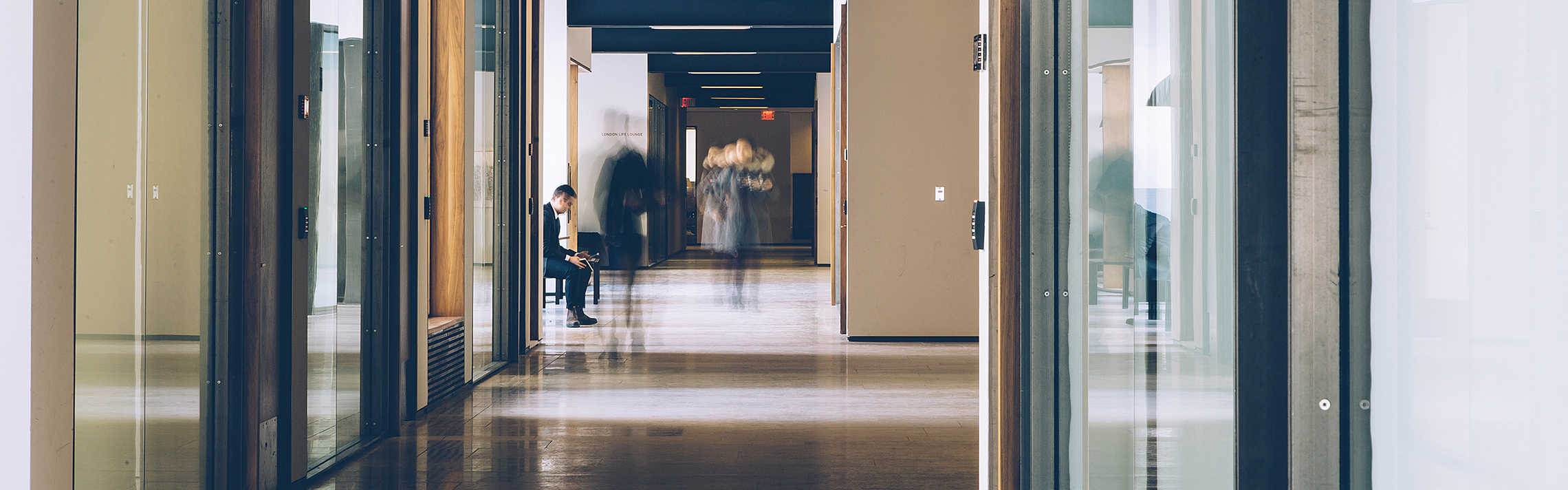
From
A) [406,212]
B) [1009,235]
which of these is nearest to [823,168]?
Result: [406,212]

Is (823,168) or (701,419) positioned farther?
(823,168)

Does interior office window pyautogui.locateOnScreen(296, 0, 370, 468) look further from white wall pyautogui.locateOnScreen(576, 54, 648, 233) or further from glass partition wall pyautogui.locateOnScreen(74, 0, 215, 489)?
white wall pyautogui.locateOnScreen(576, 54, 648, 233)

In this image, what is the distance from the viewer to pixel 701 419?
4.61 meters

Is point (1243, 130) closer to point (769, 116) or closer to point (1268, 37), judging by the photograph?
point (1268, 37)

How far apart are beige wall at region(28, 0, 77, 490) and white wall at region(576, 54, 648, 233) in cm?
1270

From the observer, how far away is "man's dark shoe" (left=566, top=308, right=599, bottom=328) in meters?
8.44

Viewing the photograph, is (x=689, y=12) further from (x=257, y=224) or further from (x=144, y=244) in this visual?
(x=144, y=244)

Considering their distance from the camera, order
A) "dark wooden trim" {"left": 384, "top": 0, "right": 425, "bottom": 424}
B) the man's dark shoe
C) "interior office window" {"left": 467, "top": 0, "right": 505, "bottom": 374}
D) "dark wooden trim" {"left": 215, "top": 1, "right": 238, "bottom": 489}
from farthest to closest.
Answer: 1. the man's dark shoe
2. "interior office window" {"left": 467, "top": 0, "right": 505, "bottom": 374}
3. "dark wooden trim" {"left": 384, "top": 0, "right": 425, "bottom": 424}
4. "dark wooden trim" {"left": 215, "top": 1, "right": 238, "bottom": 489}

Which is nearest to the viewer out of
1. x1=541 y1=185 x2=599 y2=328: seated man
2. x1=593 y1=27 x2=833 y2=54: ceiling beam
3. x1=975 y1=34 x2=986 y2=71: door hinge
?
x1=975 y1=34 x2=986 y2=71: door hinge

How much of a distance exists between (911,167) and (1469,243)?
6498 millimetres

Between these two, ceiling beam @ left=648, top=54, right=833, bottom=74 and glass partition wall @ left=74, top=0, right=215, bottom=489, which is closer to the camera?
glass partition wall @ left=74, top=0, right=215, bottom=489

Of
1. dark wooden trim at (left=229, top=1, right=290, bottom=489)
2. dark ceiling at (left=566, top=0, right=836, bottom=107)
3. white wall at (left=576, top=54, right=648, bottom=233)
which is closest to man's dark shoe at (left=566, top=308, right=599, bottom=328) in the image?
dark ceiling at (left=566, top=0, right=836, bottom=107)

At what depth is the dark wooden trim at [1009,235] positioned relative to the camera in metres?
2.48

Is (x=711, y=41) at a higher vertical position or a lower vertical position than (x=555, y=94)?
higher
